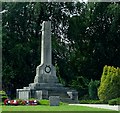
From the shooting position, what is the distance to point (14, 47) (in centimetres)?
4397

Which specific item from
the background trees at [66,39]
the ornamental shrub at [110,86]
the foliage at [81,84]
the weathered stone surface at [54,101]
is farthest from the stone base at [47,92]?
the background trees at [66,39]

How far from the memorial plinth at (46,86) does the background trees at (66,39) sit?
29.1 ft

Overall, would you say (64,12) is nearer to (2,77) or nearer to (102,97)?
(2,77)

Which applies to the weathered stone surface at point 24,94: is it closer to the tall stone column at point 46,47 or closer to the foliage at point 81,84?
the tall stone column at point 46,47

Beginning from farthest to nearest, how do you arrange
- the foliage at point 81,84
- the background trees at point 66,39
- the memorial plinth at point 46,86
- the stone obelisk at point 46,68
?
the background trees at point 66,39 → the foliage at point 81,84 → the stone obelisk at point 46,68 → the memorial plinth at point 46,86

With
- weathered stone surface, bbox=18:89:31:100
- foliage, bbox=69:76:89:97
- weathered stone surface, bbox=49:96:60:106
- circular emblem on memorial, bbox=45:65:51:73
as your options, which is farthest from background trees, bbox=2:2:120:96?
weathered stone surface, bbox=49:96:60:106

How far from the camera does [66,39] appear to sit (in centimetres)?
4916

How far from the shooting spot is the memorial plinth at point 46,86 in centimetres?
3256

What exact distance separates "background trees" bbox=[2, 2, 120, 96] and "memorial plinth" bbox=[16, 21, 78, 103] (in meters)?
8.86

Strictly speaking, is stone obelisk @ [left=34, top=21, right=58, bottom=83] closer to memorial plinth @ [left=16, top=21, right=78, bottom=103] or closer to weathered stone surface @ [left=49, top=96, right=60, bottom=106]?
memorial plinth @ [left=16, top=21, right=78, bottom=103]

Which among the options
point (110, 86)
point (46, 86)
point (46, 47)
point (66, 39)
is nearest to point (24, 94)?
point (46, 86)

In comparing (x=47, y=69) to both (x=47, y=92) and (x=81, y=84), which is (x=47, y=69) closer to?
(x=47, y=92)

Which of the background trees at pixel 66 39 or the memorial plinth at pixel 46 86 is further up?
the background trees at pixel 66 39

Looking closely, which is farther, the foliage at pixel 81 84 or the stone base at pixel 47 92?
the foliage at pixel 81 84
